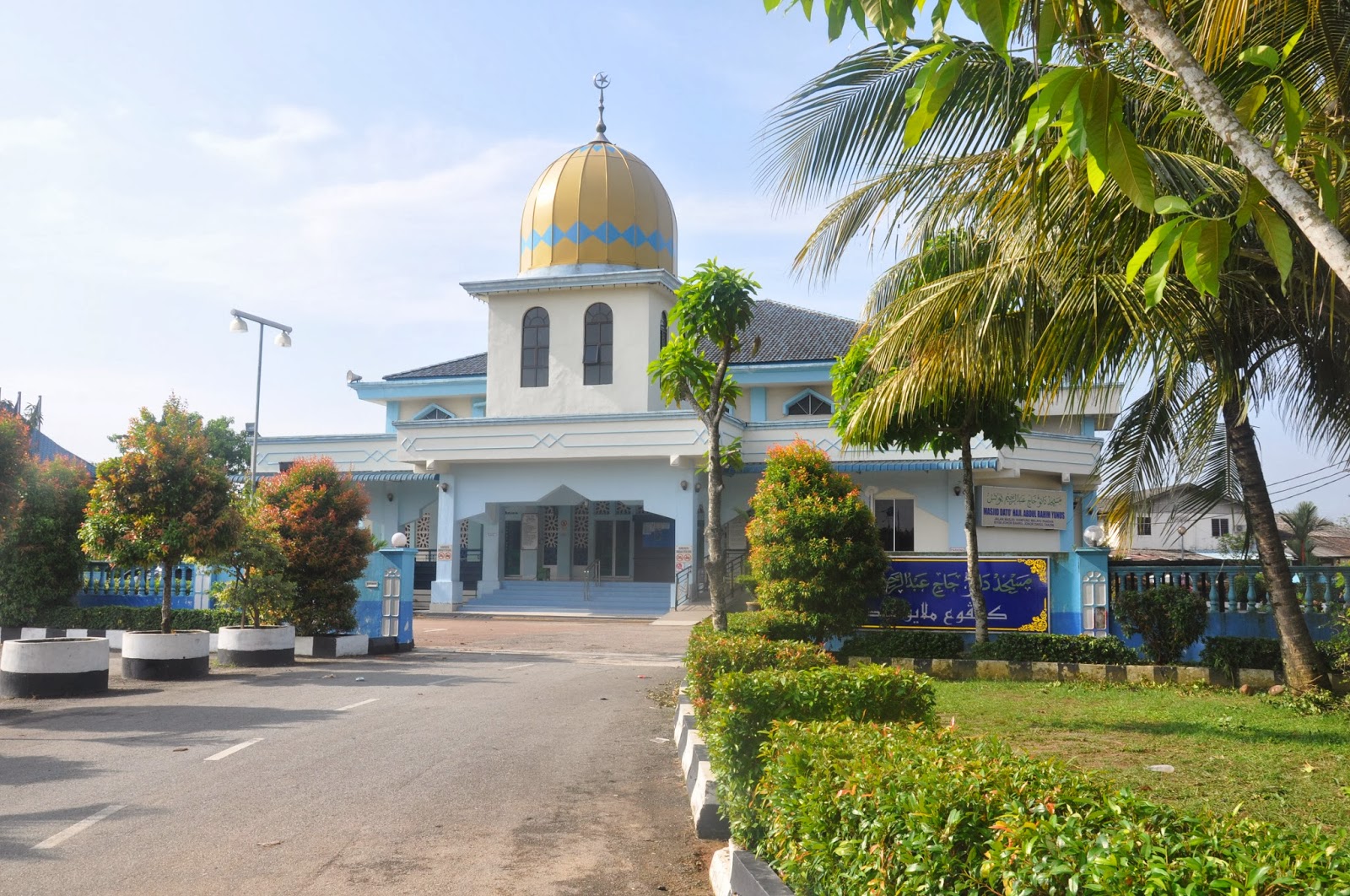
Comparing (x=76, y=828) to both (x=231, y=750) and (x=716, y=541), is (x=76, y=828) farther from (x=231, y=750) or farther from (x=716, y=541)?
(x=716, y=541)

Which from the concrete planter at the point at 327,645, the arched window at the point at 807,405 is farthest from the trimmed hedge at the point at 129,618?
the arched window at the point at 807,405

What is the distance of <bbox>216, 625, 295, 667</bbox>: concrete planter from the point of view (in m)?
15.6

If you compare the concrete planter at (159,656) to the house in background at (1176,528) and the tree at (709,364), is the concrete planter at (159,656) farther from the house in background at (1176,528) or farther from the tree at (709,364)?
the house in background at (1176,528)

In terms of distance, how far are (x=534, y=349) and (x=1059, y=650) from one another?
20896 mm

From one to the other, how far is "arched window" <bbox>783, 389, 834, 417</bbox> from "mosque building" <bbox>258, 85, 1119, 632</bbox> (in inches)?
2.8

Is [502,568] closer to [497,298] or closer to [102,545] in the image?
[497,298]

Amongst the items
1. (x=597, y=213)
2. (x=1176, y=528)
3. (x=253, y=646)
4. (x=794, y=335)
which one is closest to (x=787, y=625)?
(x=253, y=646)

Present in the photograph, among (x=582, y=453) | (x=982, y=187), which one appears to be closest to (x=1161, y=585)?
(x=982, y=187)

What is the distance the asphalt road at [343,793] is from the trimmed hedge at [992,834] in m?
1.67

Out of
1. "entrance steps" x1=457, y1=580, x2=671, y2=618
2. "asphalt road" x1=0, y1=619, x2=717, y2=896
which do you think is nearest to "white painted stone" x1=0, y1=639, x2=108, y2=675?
"asphalt road" x1=0, y1=619, x2=717, y2=896

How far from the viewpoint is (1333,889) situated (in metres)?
2.28

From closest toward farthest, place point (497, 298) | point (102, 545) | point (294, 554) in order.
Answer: point (102, 545) → point (294, 554) → point (497, 298)

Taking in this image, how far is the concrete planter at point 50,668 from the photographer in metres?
11.9

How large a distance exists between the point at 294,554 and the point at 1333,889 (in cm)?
1640
